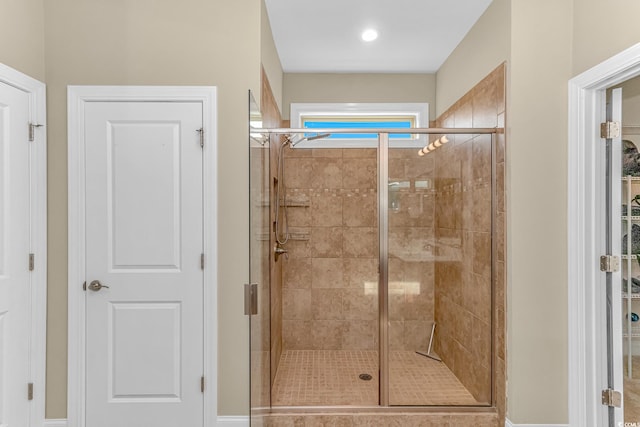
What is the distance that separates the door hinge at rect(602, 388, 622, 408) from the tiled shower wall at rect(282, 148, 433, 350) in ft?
4.81

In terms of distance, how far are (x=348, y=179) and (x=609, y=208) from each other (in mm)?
1764

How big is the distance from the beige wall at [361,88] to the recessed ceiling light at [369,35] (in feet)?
2.44

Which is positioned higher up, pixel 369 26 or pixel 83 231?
pixel 369 26

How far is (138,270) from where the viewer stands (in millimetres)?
2320

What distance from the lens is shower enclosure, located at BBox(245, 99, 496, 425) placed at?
8.29 feet

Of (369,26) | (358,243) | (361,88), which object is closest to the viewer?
(369,26)

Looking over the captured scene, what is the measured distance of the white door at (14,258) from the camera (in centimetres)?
205

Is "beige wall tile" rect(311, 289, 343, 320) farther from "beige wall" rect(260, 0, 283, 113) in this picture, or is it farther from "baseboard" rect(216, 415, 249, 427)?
"beige wall" rect(260, 0, 283, 113)

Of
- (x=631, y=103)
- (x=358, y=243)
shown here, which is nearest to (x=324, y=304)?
(x=358, y=243)

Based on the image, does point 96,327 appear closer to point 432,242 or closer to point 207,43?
point 207,43

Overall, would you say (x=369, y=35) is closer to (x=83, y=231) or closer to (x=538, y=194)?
(x=538, y=194)

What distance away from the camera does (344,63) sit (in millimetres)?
3658

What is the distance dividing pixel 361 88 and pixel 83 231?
2.72m

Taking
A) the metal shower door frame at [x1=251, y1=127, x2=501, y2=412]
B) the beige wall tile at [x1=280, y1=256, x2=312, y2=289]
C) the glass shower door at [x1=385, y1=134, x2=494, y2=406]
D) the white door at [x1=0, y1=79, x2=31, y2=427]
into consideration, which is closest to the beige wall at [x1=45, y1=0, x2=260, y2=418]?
the white door at [x1=0, y1=79, x2=31, y2=427]
